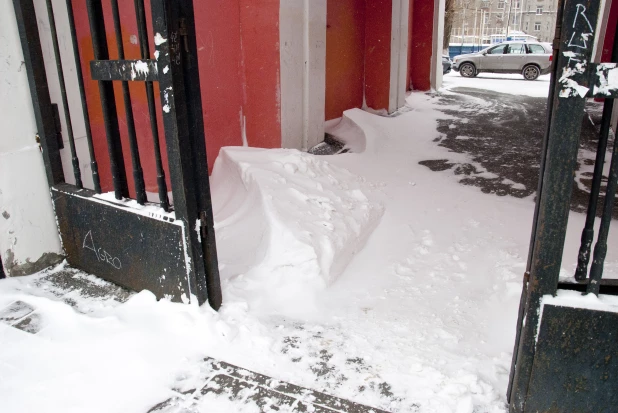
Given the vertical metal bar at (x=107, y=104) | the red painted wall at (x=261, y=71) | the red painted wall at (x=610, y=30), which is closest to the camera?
the vertical metal bar at (x=107, y=104)

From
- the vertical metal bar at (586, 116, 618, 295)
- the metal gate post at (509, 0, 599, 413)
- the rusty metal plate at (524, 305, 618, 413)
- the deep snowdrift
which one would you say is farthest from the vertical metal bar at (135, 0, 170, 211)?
the vertical metal bar at (586, 116, 618, 295)

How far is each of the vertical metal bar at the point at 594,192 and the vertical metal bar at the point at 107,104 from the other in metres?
2.30

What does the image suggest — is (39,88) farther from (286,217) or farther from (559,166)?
(559,166)

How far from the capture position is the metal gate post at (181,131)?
2031 millimetres

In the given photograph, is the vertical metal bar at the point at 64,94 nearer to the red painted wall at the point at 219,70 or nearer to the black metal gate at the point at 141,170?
the black metal gate at the point at 141,170

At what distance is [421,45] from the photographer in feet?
37.0

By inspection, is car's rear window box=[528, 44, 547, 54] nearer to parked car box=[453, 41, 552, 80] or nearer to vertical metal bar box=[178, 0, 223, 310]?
parked car box=[453, 41, 552, 80]

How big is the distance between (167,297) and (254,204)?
1.20 m

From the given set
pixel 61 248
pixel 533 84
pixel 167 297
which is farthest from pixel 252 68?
pixel 533 84

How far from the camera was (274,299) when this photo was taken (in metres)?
2.74

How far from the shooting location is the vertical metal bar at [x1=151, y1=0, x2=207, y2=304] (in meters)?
2.02

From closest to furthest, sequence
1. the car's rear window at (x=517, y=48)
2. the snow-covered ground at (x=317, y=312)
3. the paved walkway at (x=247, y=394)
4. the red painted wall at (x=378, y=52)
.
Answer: the paved walkway at (x=247, y=394) → the snow-covered ground at (x=317, y=312) → the red painted wall at (x=378, y=52) → the car's rear window at (x=517, y=48)

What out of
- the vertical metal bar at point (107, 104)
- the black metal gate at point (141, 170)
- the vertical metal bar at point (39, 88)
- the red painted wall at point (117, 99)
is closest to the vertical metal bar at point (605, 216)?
the black metal gate at point (141, 170)

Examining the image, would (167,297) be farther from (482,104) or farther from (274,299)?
(482,104)
